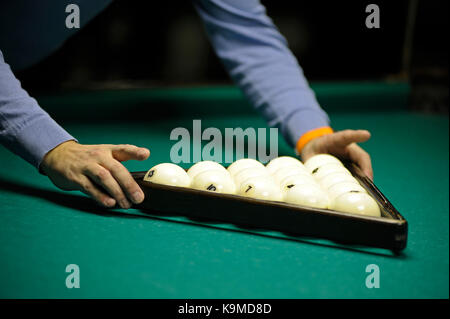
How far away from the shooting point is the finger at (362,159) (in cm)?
165

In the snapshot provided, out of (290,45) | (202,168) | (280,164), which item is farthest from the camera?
(290,45)

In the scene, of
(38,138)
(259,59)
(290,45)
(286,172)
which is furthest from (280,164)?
(290,45)

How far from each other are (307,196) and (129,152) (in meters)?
0.50

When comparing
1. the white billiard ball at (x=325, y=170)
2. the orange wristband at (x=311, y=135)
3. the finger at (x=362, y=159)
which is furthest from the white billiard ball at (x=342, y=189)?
the orange wristband at (x=311, y=135)

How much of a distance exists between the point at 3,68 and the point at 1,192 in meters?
0.38

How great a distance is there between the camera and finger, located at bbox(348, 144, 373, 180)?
5.42ft

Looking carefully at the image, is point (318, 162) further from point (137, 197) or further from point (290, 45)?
point (290, 45)

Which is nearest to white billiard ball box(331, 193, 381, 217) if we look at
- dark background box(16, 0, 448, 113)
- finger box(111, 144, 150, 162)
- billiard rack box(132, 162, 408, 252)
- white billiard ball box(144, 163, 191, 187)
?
billiard rack box(132, 162, 408, 252)

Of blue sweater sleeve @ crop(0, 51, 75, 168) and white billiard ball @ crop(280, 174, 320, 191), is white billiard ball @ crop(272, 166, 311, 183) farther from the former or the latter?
blue sweater sleeve @ crop(0, 51, 75, 168)

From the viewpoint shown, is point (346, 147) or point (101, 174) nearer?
point (101, 174)

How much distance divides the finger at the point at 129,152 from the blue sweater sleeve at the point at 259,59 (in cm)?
94

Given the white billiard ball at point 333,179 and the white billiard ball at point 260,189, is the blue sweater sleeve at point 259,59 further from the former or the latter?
the white billiard ball at point 260,189

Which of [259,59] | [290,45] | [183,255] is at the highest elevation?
[290,45]

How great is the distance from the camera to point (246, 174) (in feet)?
4.51
